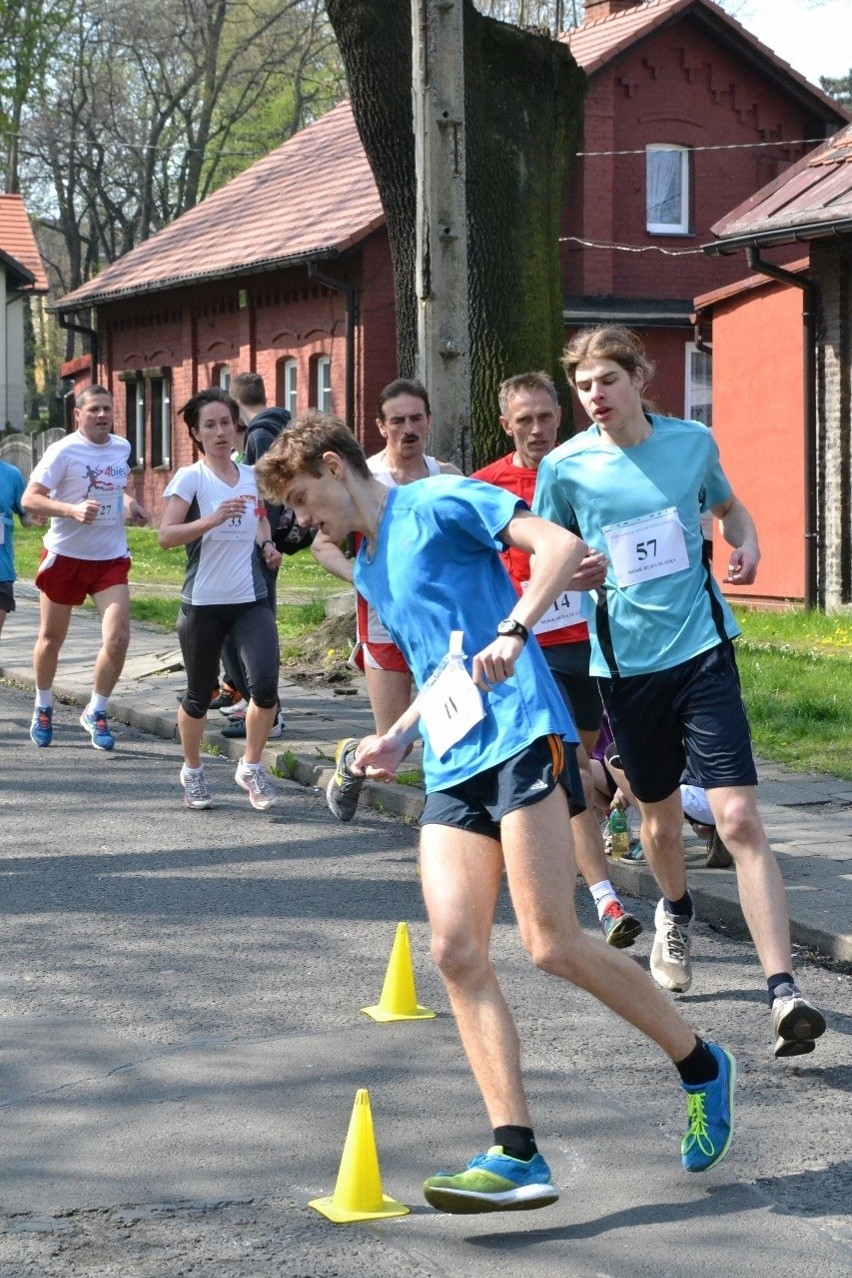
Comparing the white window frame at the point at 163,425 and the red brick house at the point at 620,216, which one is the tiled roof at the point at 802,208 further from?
the white window frame at the point at 163,425

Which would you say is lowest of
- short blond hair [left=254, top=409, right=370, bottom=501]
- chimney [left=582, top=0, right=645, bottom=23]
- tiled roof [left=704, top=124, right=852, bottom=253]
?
short blond hair [left=254, top=409, right=370, bottom=501]

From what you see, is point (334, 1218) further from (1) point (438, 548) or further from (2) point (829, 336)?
(2) point (829, 336)

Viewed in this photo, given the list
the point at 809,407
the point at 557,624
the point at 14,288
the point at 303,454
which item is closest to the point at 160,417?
the point at 14,288

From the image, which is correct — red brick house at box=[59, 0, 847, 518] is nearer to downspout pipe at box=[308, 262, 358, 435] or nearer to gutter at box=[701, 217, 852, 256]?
downspout pipe at box=[308, 262, 358, 435]

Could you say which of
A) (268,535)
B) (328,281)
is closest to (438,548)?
(268,535)

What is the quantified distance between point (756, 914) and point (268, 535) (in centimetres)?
493

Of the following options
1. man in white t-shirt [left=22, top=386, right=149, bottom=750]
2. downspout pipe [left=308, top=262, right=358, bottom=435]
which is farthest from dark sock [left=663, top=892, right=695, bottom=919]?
downspout pipe [left=308, top=262, right=358, bottom=435]

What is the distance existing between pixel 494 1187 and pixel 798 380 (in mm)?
17883

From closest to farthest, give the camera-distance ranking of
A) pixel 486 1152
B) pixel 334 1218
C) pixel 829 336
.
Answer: pixel 334 1218, pixel 486 1152, pixel 829 336

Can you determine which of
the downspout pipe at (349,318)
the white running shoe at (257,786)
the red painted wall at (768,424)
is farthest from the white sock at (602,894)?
the downspout pipe at (349,318)

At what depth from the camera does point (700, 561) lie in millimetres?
5941

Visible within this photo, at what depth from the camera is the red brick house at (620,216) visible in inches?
1259

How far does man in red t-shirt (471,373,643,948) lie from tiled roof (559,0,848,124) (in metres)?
26.1

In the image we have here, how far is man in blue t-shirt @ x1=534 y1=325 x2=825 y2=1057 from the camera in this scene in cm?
573
